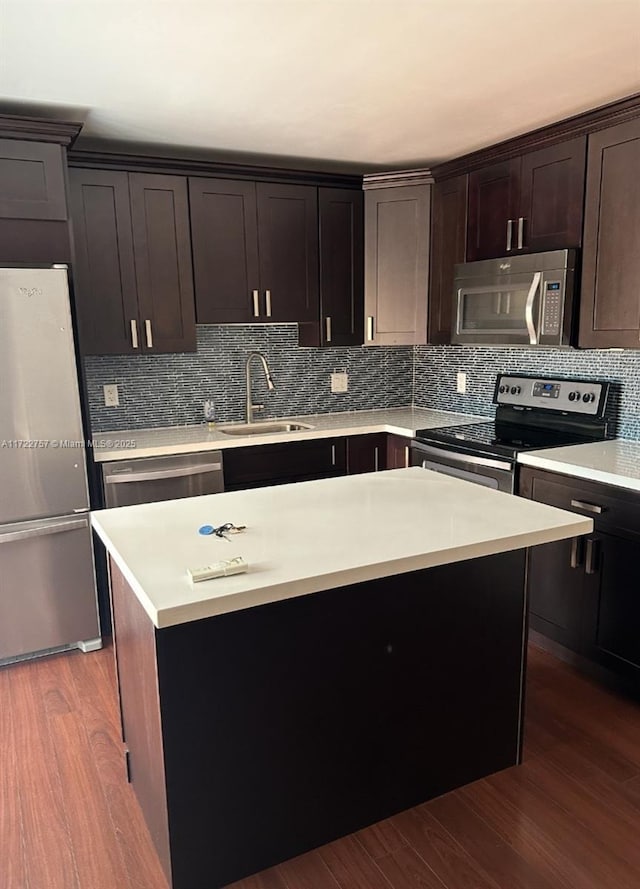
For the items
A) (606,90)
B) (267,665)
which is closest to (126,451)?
(267,665)

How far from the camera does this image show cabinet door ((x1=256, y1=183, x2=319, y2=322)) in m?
3.51

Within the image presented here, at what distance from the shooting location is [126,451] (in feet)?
10.1

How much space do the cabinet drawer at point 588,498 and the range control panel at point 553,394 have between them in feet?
1.89

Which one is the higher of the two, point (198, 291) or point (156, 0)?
point (156, 0)

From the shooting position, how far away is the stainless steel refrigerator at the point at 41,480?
8.80 feet

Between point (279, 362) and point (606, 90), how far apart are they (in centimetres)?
215

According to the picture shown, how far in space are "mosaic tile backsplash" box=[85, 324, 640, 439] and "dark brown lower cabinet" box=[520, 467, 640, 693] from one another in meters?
0.63

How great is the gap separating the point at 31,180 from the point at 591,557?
276 centimetres

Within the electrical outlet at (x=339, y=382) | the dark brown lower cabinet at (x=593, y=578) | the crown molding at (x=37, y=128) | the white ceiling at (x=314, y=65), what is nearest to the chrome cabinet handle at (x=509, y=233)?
the white ceiling at (x=314, y=65)

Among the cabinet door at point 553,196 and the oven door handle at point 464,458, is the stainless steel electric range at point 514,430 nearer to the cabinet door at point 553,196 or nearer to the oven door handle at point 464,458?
the oven door handle at point 464,458

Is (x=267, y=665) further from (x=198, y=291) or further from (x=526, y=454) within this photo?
(x=198, y=291)

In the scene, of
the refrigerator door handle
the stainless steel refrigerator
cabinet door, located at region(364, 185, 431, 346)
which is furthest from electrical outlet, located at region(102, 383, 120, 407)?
cabinet door, located at region(364, 185, 431, 346)

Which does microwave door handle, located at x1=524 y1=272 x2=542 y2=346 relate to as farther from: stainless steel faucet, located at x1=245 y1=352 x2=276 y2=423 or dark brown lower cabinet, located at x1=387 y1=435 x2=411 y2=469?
stainless steel faucet, located at x1=245 y1=352 x2=276 y2=423

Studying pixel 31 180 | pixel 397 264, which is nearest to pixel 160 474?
pixel 31 180
